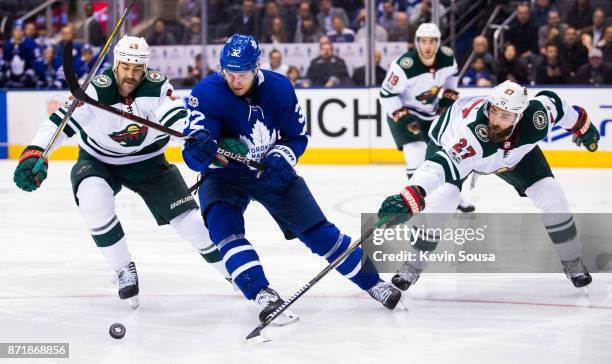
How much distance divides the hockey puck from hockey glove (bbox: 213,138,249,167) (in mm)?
728

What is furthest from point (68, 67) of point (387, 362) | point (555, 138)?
Answer: point (555, 138)

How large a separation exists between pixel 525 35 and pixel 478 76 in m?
0.59

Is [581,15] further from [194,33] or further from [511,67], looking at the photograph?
[194,33]

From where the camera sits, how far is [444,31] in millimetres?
10477

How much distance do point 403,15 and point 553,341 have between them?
6937mm

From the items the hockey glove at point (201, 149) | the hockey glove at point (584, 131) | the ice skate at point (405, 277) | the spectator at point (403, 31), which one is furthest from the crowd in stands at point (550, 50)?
the hockey glove at point (201, 149)

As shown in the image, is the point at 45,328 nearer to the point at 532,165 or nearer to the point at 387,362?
the point at 387,362

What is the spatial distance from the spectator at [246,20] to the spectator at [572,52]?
124 inches

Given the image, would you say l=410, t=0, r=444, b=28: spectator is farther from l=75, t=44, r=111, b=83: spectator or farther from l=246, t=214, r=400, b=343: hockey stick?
l=246, t=214, r=400, b=343: hockey stick

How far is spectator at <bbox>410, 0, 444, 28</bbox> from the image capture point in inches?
408

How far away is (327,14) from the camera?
1081cm

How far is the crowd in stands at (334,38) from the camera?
993cm

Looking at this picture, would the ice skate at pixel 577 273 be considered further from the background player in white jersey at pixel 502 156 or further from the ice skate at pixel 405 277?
the ice skate at pixel 405 277

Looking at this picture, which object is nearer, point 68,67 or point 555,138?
point 68,67
